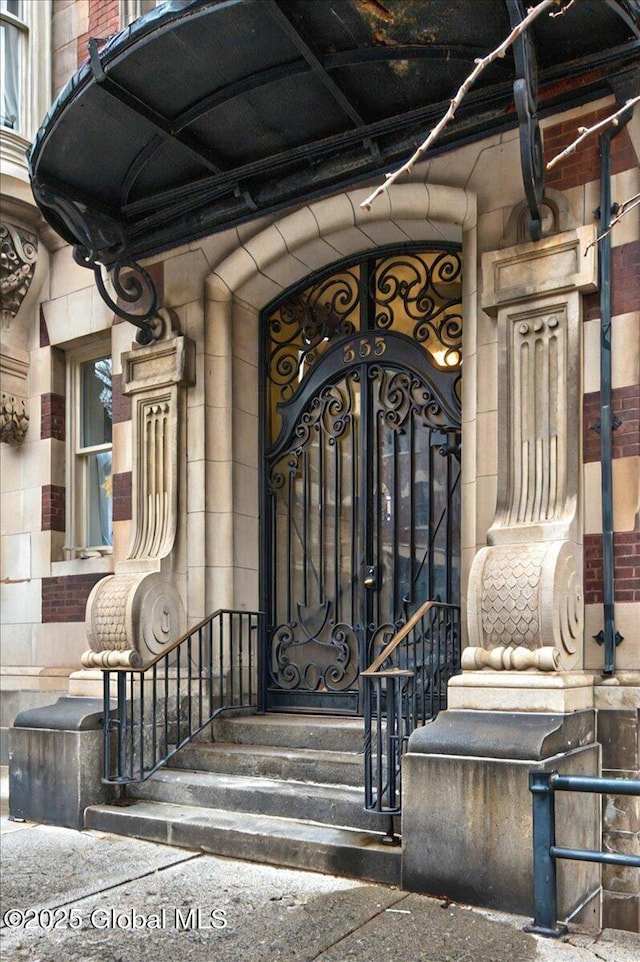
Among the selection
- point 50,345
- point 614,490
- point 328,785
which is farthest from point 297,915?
point 50,345

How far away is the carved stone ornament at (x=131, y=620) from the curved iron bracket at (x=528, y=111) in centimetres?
428

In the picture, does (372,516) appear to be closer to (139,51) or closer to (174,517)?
(174,517)

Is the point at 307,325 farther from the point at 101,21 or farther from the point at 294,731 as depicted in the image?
the point at 101,21

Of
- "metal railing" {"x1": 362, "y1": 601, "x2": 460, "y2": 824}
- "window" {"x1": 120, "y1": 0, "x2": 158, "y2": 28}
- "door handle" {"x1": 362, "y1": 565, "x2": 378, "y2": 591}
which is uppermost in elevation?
"window" {"x1": 120, "y1": 0, "x2": 158, "y2": 28}

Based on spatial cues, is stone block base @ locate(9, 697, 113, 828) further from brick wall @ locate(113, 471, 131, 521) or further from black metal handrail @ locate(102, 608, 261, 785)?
brick wall @ locate(113, 471, 131, 521)

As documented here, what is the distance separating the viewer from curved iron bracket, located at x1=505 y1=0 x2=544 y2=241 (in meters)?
5.53

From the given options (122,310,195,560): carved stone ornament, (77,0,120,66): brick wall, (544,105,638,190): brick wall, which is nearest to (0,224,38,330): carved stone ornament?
(122,310,195,560): carved stone ornament

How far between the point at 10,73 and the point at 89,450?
406cm

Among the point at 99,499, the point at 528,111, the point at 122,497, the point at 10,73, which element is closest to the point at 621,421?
the point at 528,111

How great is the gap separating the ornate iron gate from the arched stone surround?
182 mm

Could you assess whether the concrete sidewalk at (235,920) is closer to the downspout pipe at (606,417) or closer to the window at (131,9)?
the downspout pipe at (606,417)

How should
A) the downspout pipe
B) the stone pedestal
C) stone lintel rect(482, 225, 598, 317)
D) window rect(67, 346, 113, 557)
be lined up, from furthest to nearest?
window rect(67, 346, 113, 557)
stone lintel rect(482, 225, 598, 317)
the downspout pipe
the stone pedestal

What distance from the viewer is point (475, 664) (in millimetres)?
5879

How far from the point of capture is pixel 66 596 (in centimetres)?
937
